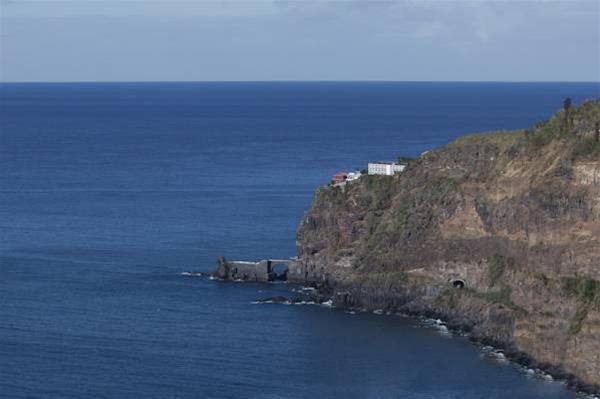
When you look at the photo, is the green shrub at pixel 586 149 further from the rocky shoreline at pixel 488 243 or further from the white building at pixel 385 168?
the white building at pixel 385 168

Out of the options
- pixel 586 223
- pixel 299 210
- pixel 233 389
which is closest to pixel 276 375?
pixel 233 389

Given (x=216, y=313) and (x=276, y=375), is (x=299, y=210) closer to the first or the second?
(x=216, y=313)

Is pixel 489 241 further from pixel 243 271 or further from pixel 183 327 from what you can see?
pixel 243 271

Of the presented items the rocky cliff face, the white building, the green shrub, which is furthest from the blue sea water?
the green shrub

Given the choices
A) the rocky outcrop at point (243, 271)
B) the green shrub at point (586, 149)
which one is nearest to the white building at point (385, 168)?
the rocky outcrop at point (243, 271)

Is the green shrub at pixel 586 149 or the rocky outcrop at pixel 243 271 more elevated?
the green shrub at pixel 586 149

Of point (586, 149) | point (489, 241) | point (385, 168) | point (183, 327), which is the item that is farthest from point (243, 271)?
point (586, 149)

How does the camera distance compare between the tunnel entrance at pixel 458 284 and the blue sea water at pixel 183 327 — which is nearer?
the blue sea water at pixel 183 327

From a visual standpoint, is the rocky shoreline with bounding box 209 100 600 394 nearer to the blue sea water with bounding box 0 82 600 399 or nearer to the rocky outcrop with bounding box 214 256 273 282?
the rocky outcrop with bounding box 214 256 273 282
